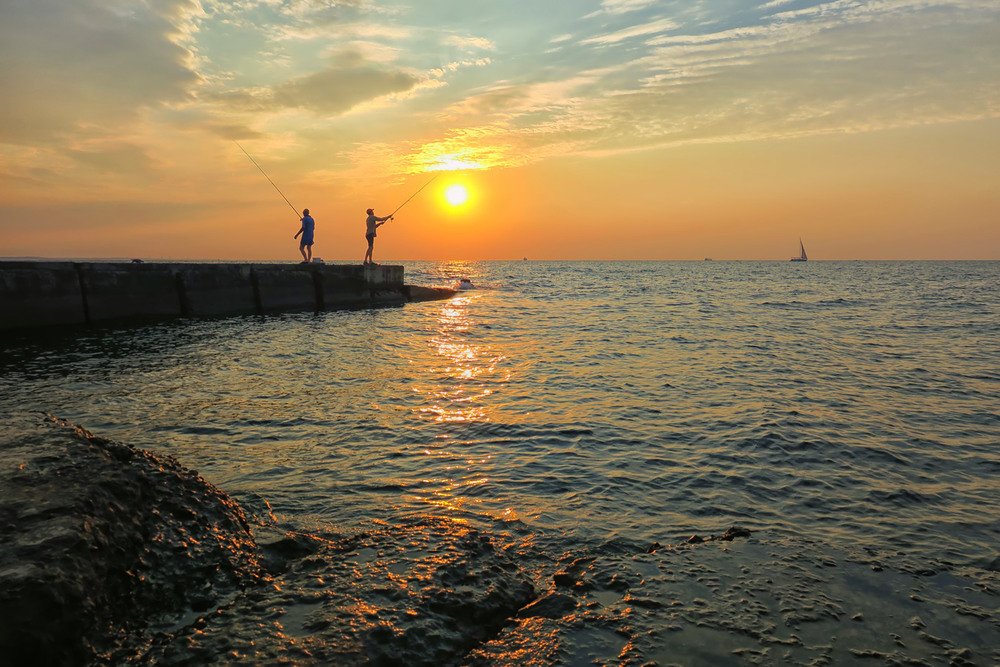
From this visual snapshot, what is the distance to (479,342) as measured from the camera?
15922 mm

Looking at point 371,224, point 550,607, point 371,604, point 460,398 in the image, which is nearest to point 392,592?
point 371,604

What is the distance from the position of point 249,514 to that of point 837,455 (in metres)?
6.32

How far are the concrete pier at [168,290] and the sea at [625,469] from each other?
1.15 m

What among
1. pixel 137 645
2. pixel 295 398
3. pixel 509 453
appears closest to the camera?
pixel 137 645

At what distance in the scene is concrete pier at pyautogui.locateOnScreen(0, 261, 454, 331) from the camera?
14359 mm

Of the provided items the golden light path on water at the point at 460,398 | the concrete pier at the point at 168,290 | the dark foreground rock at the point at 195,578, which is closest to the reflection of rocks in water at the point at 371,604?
the dark foreground rock at the point at 195,578

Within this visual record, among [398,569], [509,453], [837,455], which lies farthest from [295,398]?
[837,455]

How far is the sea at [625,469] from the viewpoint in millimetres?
3305

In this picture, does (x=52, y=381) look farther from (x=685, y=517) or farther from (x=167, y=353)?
(x=685, y=517)

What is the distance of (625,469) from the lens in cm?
600

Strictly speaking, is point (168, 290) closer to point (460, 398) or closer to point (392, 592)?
point (460, 398)

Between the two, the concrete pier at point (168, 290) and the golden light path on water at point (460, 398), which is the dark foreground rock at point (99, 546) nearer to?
the golden light path on water at point (460, 398)

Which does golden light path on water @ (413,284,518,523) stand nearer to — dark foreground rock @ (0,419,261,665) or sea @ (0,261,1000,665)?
sea @ (0,261,1000,665)

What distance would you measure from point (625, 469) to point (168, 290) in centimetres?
1697
